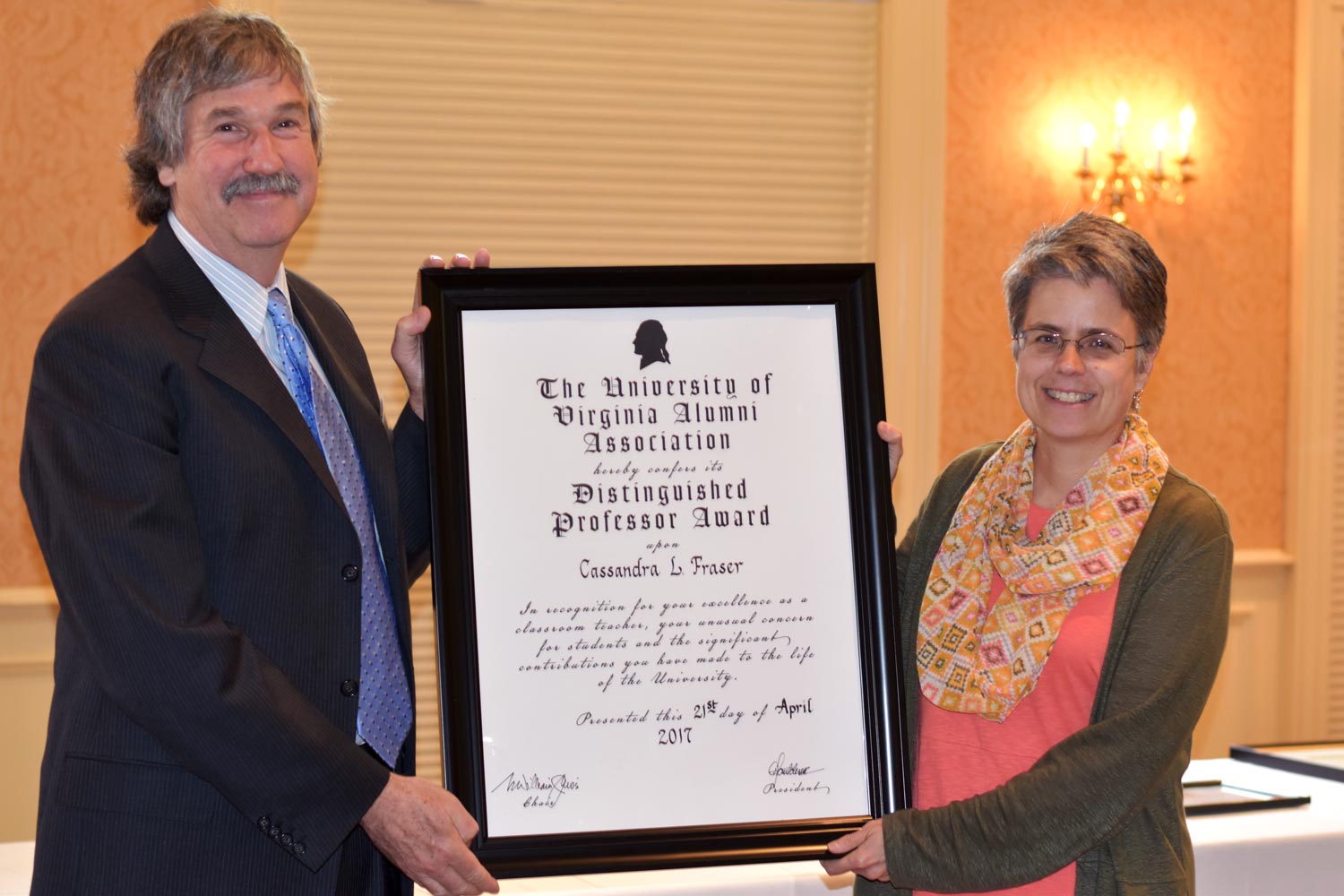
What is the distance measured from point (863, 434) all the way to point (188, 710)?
3.17 ft

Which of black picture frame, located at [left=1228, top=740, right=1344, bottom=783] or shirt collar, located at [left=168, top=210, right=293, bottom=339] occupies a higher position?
shirt collar, located at [left=168, top=210, right=293, bottom=339]

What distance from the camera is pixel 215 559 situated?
1.73 m

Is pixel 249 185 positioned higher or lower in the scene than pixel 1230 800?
higher

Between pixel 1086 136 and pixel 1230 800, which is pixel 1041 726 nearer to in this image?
pixel 1230 800

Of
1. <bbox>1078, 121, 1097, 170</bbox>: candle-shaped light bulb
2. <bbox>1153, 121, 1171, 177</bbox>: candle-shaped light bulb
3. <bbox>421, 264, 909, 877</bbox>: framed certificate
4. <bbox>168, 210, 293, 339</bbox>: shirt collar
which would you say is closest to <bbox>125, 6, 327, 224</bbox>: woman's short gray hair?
<bbox>168, 210, 293, 339</bbox>: shirt collar

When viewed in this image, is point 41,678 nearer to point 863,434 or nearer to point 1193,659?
point 863,434

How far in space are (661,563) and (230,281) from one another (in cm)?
70

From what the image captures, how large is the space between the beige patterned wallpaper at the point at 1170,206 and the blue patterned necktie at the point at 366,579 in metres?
3.54

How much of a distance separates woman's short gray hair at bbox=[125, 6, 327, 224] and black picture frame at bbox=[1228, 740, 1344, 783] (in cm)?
244

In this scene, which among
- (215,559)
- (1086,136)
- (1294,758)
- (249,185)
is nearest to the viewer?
(215,559)

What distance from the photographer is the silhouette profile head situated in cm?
196
